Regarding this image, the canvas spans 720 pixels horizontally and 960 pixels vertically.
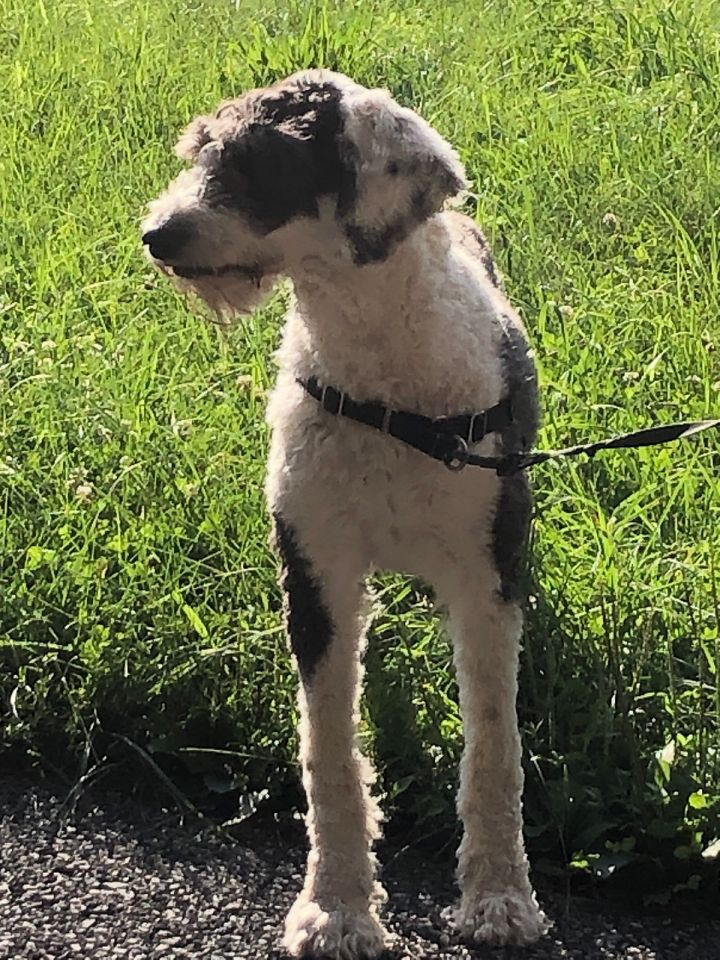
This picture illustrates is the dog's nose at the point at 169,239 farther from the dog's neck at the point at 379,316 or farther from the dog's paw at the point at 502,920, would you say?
the dog's paw at the point at 502,920

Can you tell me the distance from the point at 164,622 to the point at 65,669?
26 centimetres

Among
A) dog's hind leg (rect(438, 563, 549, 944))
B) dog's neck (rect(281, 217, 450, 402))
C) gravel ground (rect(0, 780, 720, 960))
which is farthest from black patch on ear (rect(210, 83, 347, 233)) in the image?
gravel ground (rect(0, 780, 720, 960))

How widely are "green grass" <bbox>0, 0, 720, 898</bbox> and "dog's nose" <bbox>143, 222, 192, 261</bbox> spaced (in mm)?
1212

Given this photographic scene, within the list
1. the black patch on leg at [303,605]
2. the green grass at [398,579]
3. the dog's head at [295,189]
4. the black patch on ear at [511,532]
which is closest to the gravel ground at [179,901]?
the green grass at [398,579]

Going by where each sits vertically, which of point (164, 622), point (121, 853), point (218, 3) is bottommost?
point (121, 853)

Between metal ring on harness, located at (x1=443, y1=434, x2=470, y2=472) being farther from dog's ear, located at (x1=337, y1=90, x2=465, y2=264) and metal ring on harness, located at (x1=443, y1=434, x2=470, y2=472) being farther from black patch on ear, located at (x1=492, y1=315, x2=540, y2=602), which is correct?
dog's ear, located at (x1=337, y1=90, x2=465, y2=264)

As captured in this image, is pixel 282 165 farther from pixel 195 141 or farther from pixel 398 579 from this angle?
pixel 398 579

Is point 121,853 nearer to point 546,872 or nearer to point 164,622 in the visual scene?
point 164,622

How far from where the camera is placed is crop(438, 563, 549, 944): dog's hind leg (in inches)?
118

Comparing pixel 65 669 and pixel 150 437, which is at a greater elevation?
pixel 150 437

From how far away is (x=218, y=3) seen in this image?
7.95m

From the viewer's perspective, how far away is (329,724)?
9.95ft

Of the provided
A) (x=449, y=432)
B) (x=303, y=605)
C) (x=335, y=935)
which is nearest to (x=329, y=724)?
(x=303, y=605)

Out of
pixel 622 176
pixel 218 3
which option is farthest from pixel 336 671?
pixel 218 3
